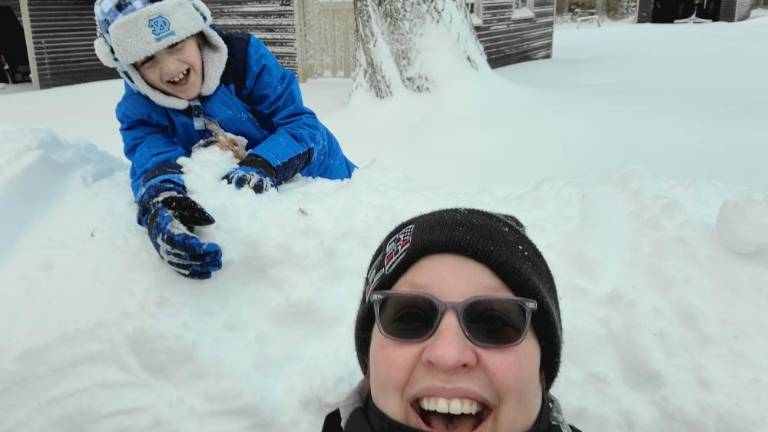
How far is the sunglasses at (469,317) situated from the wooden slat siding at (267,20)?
945 centimetres

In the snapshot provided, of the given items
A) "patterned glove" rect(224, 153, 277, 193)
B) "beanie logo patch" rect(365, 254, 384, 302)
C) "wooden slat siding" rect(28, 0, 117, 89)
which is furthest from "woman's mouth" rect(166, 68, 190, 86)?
"wooden slat siding" rect(28, 0, 117, 89)

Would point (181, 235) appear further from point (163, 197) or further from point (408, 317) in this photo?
point (408, 317)

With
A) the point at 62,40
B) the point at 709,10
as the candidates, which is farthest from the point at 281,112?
the point at 709,10

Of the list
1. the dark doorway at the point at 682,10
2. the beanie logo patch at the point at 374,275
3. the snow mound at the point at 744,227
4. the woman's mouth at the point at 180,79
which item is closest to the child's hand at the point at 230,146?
the woman's mouth at the point at 180,79

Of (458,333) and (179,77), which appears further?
(179,77)

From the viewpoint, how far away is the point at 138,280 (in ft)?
6.86

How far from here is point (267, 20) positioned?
1032 cm

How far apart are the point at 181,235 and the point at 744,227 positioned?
6.69ft

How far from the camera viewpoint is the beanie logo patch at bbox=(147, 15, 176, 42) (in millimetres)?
2326

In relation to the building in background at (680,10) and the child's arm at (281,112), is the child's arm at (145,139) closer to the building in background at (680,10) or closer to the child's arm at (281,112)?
the child's arm at (281,112)

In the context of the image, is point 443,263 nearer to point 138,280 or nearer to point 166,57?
point 138,280

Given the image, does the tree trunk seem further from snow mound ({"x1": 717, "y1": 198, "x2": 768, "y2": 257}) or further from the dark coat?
the dark coat

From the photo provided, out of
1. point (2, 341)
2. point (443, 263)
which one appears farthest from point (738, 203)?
point (2, 341)

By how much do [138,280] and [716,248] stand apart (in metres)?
2.16
